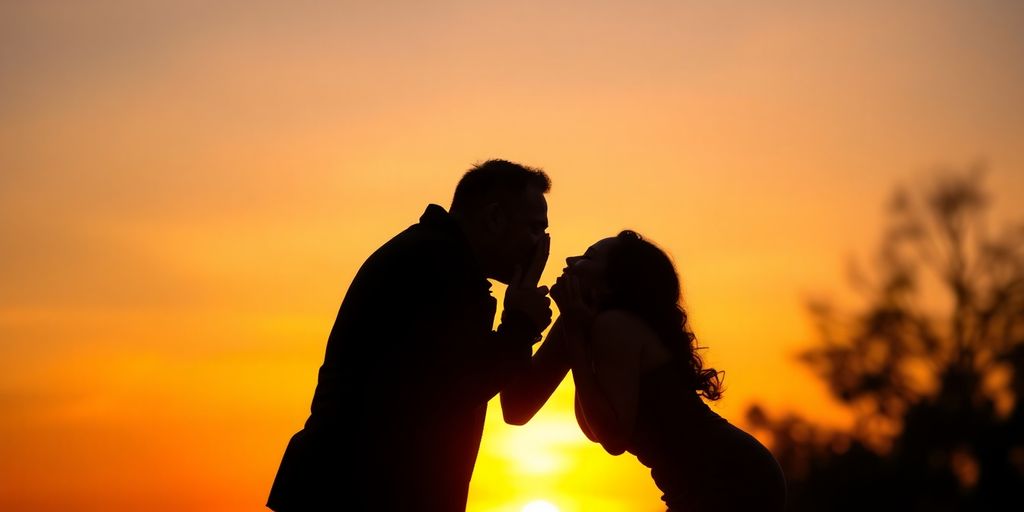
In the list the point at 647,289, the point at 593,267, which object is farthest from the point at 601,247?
the point at 647,289

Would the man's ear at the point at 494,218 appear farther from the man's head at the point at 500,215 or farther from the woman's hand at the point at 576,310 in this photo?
the woman's hand at the point at 576,310

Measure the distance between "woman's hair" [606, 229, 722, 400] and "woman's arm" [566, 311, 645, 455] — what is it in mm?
189

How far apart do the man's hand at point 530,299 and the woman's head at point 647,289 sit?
21cm

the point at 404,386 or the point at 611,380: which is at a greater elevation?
the point at 611,380

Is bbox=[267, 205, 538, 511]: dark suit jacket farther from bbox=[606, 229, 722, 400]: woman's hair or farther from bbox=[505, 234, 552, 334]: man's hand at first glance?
bbox=[606, 229, 722, 400]: woman's hair

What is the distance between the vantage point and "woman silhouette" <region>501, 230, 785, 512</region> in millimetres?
5199

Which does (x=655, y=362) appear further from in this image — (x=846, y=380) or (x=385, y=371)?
(x=846, y=380)

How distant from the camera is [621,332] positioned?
17.5ft

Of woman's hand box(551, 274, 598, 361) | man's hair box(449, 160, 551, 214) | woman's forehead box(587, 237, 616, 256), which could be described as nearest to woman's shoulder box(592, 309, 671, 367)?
woman's hand box(551, 274, 598, 361)

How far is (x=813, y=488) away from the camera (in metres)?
26.8

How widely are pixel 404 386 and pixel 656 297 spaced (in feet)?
4.20

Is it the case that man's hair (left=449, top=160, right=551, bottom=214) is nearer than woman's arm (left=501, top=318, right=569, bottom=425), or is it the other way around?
man's hair (left=449, top=160, right=551, bottom=214)

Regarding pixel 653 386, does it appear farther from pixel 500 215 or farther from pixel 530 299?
pixel 500 215

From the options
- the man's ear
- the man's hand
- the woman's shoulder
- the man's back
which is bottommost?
the man's back
